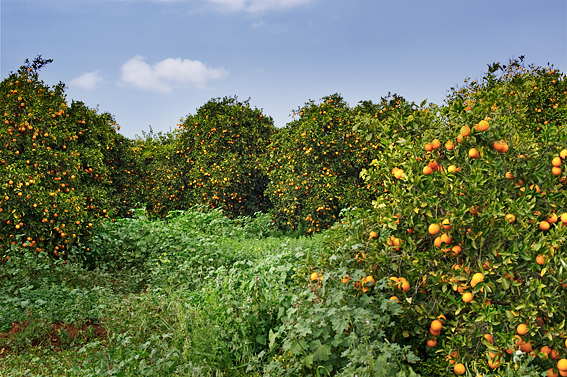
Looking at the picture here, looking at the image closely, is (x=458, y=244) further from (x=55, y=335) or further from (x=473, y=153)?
(x=55, y=335)

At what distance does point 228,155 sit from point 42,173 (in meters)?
4.60

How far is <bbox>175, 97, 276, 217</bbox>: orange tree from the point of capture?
34.3ft

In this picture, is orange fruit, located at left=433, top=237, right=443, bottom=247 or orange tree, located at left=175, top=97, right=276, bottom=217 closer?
orange fruit, located at left=433, top=237, right=443, bottom=247

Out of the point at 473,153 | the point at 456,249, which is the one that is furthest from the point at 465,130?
the point at 456,249

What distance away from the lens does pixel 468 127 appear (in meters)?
3.14

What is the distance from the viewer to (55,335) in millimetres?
4629

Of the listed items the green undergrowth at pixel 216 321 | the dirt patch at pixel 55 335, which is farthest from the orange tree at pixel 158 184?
the dirt patch at pixel 55 335

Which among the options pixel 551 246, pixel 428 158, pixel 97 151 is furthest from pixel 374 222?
pixel 97 151

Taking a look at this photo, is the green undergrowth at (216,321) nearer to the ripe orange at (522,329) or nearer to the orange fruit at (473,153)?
the ripe orange at (522,329)

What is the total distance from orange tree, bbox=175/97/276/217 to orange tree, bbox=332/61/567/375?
718 centimetres

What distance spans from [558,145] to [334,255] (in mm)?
1950

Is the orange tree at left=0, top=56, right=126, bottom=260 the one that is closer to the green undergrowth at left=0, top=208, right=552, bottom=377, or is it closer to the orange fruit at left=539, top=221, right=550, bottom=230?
the green undergrowth at left=0, top=208, right=552, bottom=377

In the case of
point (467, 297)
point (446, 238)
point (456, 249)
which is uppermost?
point (446, 238)

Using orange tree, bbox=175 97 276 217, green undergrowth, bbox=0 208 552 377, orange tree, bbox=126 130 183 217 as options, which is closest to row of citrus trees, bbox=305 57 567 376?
green undergrowth, bbox=0 208 552 377
